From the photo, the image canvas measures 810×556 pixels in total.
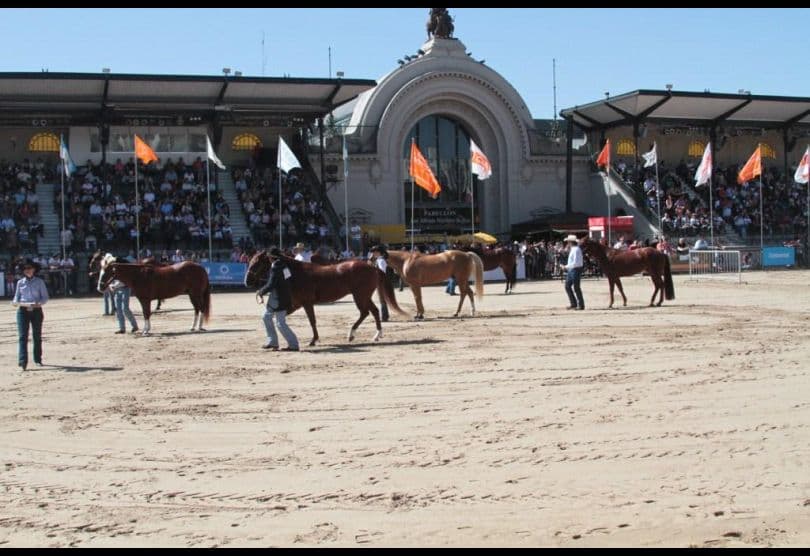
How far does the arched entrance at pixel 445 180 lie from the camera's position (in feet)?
161

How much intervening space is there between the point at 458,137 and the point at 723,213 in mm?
14404

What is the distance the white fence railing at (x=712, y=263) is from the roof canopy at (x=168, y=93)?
15902 mm

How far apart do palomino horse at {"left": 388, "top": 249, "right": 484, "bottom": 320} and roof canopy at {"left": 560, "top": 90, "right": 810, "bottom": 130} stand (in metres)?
27.1

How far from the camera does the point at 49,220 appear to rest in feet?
125

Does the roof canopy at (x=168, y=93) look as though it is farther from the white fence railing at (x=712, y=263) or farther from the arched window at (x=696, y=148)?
the arched window at (x=696, y=148)

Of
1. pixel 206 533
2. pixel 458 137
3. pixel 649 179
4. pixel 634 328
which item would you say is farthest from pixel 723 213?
pixel 206 533

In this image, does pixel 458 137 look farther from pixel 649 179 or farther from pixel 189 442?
pixel 189 442

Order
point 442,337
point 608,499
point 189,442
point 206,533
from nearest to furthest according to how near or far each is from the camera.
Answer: point 206,533, point 608,499, point 189,442, point 442,337

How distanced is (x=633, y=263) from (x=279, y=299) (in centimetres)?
1170

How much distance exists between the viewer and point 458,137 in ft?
164

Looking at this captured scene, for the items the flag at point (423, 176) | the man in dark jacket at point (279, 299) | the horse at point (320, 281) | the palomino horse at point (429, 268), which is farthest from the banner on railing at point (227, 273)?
the man in dark jacket at point (279, 299)

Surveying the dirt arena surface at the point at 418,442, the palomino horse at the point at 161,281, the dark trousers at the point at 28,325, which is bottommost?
the dirt arena surface at the point at 418,442

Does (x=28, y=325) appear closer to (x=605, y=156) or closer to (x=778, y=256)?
(x=605, y=156)

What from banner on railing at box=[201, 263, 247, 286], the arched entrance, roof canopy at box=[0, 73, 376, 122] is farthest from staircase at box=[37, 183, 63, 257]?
the arched entrance
